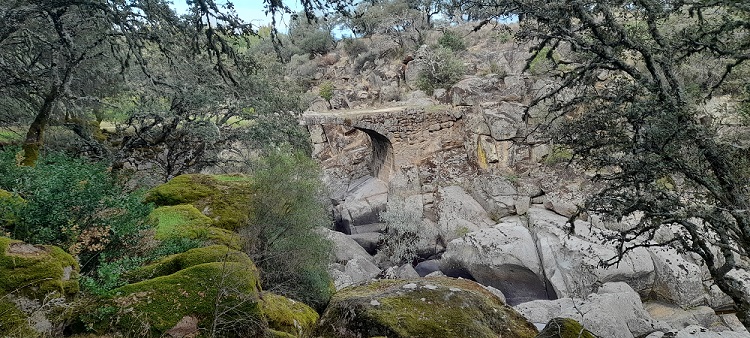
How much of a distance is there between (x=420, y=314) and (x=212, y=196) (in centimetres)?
518

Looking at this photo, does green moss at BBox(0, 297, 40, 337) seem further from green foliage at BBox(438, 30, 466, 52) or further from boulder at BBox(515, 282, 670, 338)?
green foliage at BBox(438, 30, 466, 52)

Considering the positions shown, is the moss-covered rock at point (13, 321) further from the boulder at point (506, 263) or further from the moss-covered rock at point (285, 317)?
the boulder at point (506, 263)

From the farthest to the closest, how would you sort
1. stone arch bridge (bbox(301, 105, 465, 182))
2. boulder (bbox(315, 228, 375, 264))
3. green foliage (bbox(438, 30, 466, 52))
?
green foliage (bbox(438, 30, 466, 52))
stone arch bridge (bbox(301, 105, 465, 182))
boulder (bbox(315, 228, 375, 264))

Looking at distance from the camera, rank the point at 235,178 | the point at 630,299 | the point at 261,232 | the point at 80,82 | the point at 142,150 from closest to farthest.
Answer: the point at 261,232 < the point at 630,299 < the point at 235,178 < the point at 80,82 < the point at 142,150

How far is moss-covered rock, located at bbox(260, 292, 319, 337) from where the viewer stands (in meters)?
4.76

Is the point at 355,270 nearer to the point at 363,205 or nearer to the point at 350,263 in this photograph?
the point at 350,263

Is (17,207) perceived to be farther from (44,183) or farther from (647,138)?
(647,138)

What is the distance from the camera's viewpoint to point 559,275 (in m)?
14.4

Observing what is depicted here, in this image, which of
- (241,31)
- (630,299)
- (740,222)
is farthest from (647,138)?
(630,299)

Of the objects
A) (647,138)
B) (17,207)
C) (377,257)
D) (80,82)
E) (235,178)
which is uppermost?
(80,82)

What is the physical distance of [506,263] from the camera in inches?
600

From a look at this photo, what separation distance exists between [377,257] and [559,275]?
6.78m

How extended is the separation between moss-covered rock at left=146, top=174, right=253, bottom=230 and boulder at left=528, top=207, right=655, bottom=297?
8662 mm

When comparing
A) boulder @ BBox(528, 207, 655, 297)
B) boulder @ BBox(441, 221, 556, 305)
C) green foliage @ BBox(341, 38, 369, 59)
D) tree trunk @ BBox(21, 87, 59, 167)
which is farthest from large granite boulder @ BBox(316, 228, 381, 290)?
green foliage @ BBox(341, 38, 369, 59)
